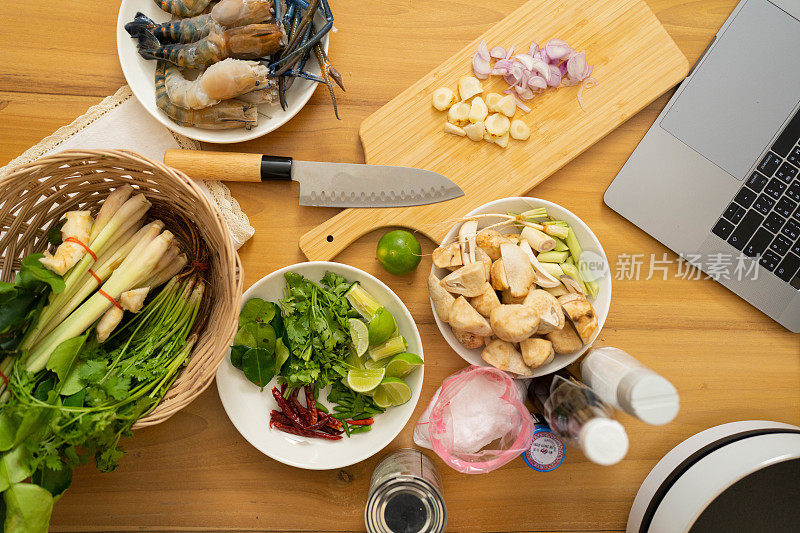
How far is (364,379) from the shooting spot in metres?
1.06

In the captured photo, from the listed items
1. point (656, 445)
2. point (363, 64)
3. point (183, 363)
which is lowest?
point (656, 445)

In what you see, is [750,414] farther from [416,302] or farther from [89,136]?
[89,136]

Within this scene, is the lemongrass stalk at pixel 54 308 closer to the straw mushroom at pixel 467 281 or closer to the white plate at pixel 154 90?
the white plate at pixel 154 90

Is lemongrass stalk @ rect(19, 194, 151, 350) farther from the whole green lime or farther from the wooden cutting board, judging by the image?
the whole green lime

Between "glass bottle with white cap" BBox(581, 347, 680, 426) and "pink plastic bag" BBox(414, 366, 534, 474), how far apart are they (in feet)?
0.53

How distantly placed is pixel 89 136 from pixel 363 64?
2.07 ft

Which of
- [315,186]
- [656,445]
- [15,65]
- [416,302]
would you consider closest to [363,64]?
[315,186]

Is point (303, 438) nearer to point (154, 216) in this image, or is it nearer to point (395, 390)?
point (395, 390)

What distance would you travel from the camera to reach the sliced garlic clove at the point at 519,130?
115cm

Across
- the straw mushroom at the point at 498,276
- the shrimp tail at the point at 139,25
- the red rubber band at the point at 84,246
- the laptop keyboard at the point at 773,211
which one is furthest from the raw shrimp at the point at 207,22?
the laptop keyboard at the point at 773,211

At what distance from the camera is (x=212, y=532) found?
1.18 m

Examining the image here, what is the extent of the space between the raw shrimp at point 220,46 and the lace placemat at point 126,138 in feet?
0.45

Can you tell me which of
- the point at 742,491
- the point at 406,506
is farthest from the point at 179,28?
the point at 742,491

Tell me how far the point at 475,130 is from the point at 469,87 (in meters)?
0.10
